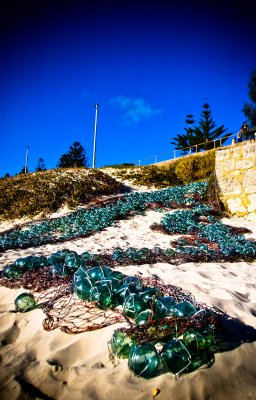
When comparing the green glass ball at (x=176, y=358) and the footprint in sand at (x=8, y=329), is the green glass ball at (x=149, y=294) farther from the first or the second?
the footprint in sand at (x=8, y=329)

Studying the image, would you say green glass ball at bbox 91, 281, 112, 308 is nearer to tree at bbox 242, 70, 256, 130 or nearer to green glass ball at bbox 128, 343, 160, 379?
green glass ball at bbox 128, 343, 160, 379

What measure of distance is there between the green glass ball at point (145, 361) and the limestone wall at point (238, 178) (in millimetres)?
7484

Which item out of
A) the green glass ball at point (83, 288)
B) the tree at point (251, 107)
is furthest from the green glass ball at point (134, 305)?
the tree at point (251, 107)

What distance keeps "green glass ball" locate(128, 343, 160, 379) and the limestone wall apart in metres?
7.48

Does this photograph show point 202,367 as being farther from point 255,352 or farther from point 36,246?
point 36,246

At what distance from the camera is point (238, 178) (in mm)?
8211

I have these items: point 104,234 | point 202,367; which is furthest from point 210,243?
point 202,367

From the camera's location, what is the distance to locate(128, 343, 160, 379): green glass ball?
1397 millimetres

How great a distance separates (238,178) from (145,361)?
26.2ft

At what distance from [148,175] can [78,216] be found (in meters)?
9.55

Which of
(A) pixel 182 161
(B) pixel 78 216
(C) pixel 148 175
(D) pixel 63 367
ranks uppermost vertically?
(A) pixel 182 161

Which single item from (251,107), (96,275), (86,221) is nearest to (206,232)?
(86,221)

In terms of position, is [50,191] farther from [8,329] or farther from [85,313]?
[85,313]

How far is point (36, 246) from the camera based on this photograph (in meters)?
5.55
